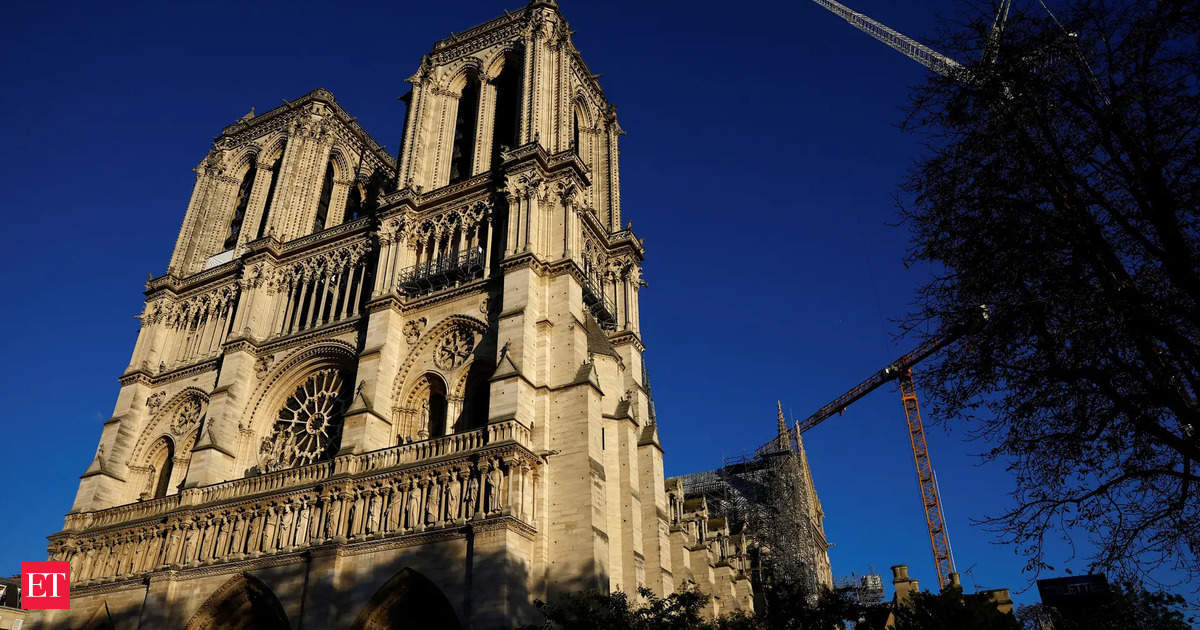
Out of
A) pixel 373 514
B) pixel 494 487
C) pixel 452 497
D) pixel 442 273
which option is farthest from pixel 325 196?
pixel 494 487

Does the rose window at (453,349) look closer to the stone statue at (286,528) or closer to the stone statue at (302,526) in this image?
the stone statue at (302,526)

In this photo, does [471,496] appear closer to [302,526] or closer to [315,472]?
[302,526]

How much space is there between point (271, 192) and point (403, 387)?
16.8 m

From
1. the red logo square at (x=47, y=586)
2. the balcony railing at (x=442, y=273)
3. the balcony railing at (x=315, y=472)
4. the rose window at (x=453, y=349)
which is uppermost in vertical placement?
the balcony railing at (x=442, y=273)

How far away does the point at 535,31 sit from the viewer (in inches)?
1268

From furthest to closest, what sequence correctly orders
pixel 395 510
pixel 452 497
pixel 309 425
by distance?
pixel 309 425 < pixel 395 510 < pixel 452 497

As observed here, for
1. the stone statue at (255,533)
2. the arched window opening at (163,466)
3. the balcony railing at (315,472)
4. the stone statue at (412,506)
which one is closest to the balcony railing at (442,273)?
the balcony railing at (315,472)

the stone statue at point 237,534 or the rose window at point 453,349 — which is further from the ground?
the rose window at point 453,349

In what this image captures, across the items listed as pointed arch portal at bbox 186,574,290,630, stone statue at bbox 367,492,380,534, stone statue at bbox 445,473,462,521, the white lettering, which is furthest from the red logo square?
stone statue at bbox 445,473,462,521

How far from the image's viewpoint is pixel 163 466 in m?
32.2

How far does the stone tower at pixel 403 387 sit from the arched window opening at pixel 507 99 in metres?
0.14

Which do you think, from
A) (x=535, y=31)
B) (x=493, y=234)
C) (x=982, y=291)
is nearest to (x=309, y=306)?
(x=493, y=234)

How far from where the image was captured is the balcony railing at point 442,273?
91.4ft

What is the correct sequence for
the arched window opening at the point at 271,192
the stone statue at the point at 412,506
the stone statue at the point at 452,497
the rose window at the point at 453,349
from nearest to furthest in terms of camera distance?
the stone statue at the point at 452,497
the stone statue at the point at 412,506
the rose window at the point at 453,349
the arched window opening at the point at 271,192
